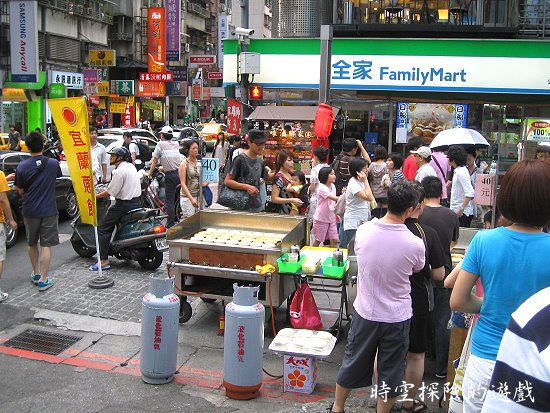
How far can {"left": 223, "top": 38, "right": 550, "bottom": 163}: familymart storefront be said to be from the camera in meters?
16.0

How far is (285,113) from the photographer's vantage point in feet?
48.7

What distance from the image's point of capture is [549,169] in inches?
116

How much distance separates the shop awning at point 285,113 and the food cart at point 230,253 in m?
7.25

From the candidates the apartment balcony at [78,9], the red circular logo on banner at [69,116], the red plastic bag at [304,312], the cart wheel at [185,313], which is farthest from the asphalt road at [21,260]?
the apartment balcony at [78,9]

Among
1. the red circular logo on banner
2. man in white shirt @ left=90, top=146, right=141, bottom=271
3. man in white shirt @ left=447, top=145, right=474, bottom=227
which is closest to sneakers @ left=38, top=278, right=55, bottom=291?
man in white shirt @ left=90, top=146, right=141, bottom=271

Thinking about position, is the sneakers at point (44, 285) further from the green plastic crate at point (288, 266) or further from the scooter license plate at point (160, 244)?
the green plastic crate at point (288, 266)

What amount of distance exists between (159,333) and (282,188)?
4103 millimetres

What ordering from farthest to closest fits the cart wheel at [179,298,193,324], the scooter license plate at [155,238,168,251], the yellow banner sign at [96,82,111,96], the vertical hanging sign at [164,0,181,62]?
the vertical hanging sign at [164,0,181,62] → the yellow banner sign at [96,82,111,96] → the scooter license plate at [155,238,168,251] → the cart wheel at [179,298,193,324]

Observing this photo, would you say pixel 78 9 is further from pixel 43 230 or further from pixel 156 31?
pixel 43 230

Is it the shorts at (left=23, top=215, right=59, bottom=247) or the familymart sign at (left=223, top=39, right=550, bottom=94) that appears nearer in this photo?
the shorts at (left=23, top=215, right=59, bottom=247)

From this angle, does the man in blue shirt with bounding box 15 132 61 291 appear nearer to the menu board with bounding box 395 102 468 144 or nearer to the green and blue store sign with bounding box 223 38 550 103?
the green and blue store sign with bounding box 223 38 550 103

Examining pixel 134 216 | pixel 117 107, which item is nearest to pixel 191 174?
pixel 134 216

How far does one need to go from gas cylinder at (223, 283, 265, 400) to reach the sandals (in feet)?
4.09

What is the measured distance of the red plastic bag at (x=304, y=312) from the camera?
5977 millimetres
